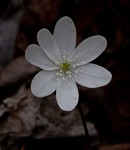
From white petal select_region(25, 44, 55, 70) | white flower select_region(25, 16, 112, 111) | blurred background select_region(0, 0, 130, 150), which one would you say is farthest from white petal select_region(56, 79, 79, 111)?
blurred background select_region(0, 0, 130, 150)

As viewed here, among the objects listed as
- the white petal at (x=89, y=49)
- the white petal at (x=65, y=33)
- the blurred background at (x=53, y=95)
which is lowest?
the blurred background at (x=53, y=95)

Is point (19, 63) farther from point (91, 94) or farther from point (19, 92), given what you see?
point (91, 94)

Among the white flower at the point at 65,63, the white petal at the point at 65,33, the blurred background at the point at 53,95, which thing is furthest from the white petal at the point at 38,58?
the blurred background at the point at 53,95

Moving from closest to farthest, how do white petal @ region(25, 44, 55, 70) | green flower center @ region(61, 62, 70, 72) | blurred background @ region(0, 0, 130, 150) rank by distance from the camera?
white petal @ region(25, 44, 55, 70) < green flower center @ region(61, 62, 70, 72) < blurred background @ region(0, 0, 130, 150)

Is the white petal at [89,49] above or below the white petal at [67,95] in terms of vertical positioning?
above

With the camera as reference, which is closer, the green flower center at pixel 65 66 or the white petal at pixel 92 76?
the white petal at pixel 92 76

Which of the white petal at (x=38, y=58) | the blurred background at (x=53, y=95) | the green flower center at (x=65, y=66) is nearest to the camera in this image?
the white petal at (x=38, y=58)

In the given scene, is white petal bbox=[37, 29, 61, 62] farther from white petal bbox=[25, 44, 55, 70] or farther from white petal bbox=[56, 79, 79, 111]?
white petal bbox=[56, 79, 79, 111]

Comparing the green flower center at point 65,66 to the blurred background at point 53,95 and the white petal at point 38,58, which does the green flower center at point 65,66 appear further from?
the blurred background at point 53,95

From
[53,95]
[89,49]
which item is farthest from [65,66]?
[53,95]
